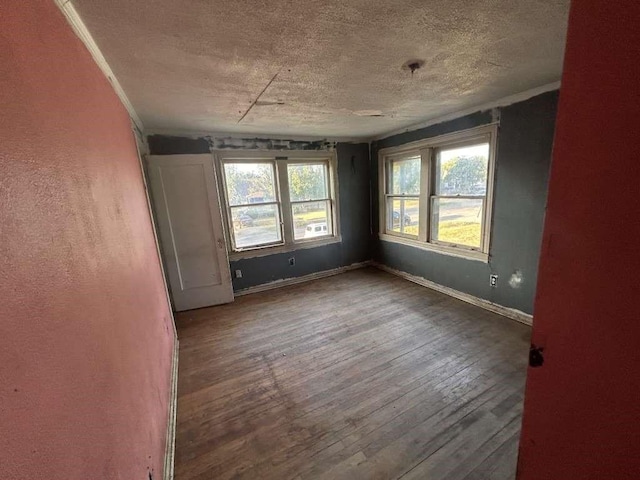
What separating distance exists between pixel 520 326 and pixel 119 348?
132 inches

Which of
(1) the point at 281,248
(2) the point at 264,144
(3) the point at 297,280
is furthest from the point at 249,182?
(3) the point at 297,280

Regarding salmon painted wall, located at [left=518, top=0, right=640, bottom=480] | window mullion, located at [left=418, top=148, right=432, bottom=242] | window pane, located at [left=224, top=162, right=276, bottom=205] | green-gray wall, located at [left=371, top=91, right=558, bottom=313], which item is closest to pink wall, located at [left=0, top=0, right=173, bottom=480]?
salmon painted wall, located at [left=518, top=0, right=640, bottom=480]

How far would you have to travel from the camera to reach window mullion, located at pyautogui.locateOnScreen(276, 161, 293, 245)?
383 centimetres

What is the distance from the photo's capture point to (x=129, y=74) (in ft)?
5.20

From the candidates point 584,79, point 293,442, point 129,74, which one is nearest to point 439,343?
point 293,442

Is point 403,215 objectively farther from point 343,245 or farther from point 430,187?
point 343,245

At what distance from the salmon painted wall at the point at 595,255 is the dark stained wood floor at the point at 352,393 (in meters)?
1.18

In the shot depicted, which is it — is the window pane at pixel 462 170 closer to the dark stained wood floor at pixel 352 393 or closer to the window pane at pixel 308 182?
the dark stained wood floor at pixel 352 393

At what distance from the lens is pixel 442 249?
3434mm

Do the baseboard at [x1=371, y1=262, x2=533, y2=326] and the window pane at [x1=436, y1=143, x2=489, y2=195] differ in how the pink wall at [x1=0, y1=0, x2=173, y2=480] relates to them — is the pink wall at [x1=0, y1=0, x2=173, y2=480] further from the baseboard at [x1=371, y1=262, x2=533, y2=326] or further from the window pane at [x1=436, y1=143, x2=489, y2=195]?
the window pane at [x1=436, y1=143, x2=489, y2=195]

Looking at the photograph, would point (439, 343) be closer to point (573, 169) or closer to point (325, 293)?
point (325, 293)

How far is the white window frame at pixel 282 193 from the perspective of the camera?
3537 mm

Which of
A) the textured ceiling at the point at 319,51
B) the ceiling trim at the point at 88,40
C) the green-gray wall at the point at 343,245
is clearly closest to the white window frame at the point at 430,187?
the green-gray wall at the point at 343,245

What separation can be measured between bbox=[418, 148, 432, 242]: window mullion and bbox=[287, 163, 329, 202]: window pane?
156cm
